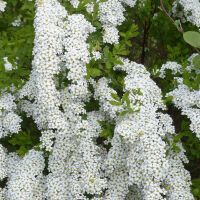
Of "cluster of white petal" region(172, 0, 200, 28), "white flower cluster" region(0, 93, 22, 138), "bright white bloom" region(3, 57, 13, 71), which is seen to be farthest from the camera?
"cluster of white petal" region(172, 0, 200, 28)

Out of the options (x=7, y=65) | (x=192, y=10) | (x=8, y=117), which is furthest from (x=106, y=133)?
(x=192, y=10)

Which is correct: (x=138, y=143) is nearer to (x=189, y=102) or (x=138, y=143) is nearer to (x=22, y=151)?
(x=189, y=102)

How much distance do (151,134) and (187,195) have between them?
667 mm

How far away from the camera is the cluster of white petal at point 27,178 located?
302 centimetres

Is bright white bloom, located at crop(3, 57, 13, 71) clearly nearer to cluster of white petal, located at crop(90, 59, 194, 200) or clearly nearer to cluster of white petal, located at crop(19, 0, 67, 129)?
cluster of white petal, located at crop(19, 0, 67, 129)

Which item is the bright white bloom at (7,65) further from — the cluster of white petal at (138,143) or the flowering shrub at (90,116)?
the cluster of white petal at (138,143)

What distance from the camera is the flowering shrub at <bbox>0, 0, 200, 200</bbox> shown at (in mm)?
2729

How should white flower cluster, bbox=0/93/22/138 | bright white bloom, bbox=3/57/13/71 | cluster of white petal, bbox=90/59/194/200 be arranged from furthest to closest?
bright white bloom, bbox=3/57/13/71 < white flower cluster, bbox=0/93/22/138 < cluster of white petal, bbox=90/59/194/200

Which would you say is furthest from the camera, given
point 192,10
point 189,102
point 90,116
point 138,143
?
point 192,10

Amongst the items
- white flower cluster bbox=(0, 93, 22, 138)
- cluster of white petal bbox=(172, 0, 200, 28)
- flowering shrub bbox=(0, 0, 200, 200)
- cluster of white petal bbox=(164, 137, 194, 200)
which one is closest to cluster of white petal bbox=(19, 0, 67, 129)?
flowering shrub bbox=(0, 0, 200, 200)

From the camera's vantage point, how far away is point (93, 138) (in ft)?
10.2

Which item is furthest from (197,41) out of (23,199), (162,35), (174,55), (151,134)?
(162,35)

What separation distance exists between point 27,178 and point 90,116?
2.92 feet

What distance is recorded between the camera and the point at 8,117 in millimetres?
3221
